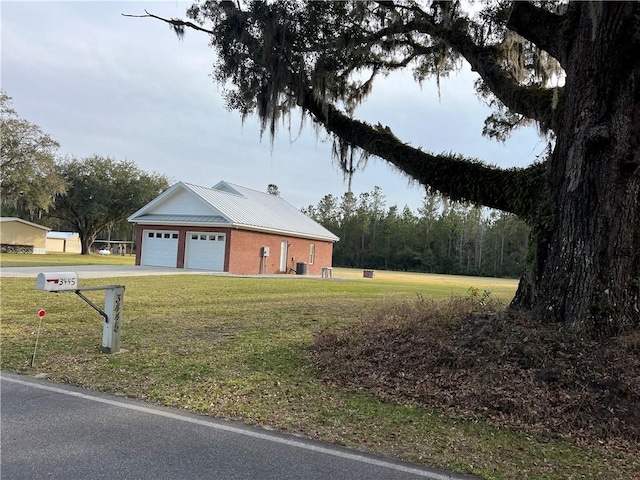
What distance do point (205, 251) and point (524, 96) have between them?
19446mm

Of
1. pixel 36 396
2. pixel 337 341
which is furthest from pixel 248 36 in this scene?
pixel 36 396

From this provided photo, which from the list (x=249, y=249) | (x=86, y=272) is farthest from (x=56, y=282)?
(x=249, y=249)

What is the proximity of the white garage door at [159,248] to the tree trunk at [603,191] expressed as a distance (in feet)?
70.7

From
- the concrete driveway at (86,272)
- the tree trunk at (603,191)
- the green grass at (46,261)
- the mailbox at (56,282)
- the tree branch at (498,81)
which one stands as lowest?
the green grass at (46,261)

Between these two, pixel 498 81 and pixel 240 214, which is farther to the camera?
pixel 240 214

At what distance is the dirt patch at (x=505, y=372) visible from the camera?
4.24 meters

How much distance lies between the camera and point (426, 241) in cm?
6838

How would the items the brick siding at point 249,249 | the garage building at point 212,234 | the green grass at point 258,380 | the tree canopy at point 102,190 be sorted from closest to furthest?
1. the green grass at point 258,380
2. the brick siding at point 249,249
3. the garage building at point 212,234
4. the tree canopy at point 102,190

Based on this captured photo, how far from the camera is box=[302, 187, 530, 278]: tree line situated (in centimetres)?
6391

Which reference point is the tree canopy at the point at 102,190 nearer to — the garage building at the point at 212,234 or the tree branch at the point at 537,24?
the garage building at the point at 212,234

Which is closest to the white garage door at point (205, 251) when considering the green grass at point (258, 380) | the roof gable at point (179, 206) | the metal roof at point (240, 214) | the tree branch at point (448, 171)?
the metal roof at point (240, 214)

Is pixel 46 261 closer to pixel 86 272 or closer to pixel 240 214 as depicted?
pixel 86 272

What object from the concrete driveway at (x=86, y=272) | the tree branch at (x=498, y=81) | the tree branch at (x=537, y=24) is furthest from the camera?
the concrete driveway at (x=86, y=272)

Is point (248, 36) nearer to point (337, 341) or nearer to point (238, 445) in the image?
point (337, 341)
